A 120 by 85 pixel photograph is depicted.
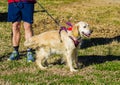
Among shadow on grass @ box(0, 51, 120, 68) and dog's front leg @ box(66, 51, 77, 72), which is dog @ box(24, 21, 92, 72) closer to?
dog's front leg @ box(66, 51, 77, 72)

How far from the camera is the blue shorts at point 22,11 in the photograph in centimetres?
873

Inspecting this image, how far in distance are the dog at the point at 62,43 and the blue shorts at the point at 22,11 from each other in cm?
57

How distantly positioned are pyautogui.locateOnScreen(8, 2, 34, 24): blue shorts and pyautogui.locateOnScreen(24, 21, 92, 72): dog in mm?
570

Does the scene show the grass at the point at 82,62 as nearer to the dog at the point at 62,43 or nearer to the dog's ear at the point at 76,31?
the dog at the point at 62,43

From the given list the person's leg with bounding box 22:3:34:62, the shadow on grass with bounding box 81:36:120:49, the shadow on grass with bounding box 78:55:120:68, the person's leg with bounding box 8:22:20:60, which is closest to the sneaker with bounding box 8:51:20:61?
the person's leg with bounding box 8:22:20:60

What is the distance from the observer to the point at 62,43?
26.7 ft

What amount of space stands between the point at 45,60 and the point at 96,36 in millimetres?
4511

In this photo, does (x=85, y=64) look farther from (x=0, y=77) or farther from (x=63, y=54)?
(x=0, y=77)

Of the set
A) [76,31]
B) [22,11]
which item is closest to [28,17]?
[22,11]

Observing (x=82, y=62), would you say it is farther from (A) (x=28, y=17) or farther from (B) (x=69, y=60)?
(A) (x=28, y=17)

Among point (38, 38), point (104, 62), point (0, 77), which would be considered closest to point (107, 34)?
point (104, 62)

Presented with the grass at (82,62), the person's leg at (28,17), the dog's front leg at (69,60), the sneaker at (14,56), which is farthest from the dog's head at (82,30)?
the sneaker at (14,56)

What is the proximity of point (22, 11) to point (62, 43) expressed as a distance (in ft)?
4.16

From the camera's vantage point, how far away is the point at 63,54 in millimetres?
8305
